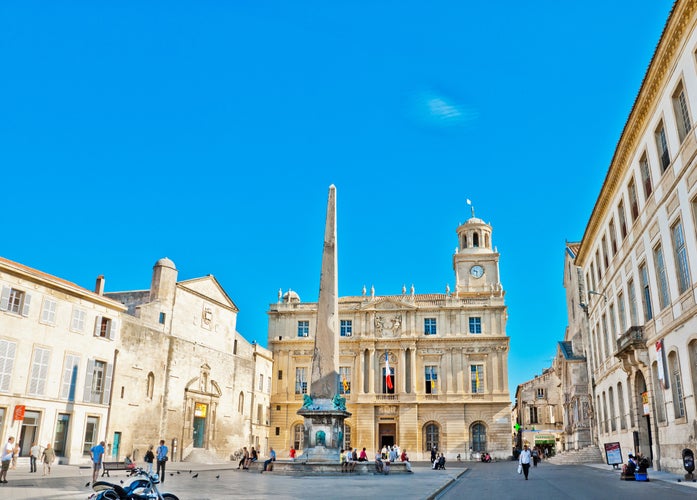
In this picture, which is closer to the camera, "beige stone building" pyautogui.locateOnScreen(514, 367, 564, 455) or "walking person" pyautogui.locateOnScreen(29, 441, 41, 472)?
"walking person" pyautogui.locateOnScreen(29, 441, 41, 472)

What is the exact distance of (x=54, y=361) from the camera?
1077 inches

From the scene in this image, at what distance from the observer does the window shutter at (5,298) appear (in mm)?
25000

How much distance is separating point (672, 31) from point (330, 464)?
1707 centimetres

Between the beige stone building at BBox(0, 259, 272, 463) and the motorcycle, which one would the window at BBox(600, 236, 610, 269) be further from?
the motorcycle

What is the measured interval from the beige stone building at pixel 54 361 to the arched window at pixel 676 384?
82.0 feet

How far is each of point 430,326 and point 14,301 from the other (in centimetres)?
3588

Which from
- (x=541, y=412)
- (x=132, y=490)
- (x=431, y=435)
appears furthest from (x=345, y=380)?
(x=132, y=490)

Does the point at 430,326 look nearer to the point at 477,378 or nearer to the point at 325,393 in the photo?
the point at 477,378

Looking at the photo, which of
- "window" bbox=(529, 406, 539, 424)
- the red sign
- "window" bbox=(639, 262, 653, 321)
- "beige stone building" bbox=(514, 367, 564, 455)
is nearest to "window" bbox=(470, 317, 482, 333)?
"beige stone building" bbox=(514, 367, 564, 455)

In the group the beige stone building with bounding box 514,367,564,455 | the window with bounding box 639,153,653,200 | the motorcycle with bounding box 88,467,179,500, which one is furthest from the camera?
the beige stone building with bounding box 514,367,564,455

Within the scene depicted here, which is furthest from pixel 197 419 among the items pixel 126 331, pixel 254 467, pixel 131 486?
pixel 131 486

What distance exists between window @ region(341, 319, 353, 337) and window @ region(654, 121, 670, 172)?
124 ft

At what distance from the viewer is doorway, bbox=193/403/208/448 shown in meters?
38.2

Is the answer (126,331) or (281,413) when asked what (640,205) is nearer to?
(126,331)
